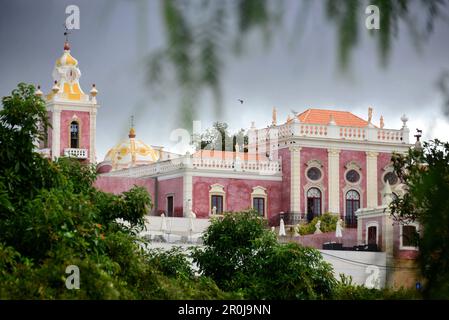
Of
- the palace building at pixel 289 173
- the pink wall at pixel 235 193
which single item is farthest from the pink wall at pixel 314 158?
the pink wall at pixel 235 193

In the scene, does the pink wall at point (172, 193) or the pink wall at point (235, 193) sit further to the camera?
the pink wall at point (235, 193)

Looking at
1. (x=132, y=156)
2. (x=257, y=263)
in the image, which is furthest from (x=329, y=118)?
(x=257, y=263)

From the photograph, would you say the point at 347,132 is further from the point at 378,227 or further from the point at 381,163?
the point at 378,227

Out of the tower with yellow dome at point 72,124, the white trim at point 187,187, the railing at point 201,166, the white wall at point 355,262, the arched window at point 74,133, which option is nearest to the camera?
the white wall at point 355,262

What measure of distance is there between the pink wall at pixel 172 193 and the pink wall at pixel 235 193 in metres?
0.56

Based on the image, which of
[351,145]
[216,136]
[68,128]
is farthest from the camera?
[68,128]

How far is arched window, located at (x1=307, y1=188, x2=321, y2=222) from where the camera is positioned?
140 ft

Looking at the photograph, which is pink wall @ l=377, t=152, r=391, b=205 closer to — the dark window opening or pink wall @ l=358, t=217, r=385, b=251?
pink wall @ l=358, t=217, r=385, b=251

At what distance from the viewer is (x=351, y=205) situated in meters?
42.9

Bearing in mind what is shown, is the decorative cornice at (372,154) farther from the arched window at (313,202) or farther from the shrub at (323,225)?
the shrub at (323,225)

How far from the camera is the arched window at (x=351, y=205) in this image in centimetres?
4244

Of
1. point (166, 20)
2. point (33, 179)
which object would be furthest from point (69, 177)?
point (166, 20)

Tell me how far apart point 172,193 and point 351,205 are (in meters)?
6.92

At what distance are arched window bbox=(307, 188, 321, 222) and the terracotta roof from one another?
114 inches
